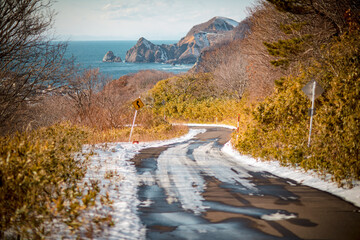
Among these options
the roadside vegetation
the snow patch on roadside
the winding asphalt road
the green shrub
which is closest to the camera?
the winding asphalt road

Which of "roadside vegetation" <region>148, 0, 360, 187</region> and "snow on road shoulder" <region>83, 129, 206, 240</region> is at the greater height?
"roadside vegetation" <region>148, 0, 360, 187</region>

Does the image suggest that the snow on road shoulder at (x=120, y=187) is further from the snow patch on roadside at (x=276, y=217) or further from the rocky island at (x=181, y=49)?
the rocky island at (x=181, y=49)

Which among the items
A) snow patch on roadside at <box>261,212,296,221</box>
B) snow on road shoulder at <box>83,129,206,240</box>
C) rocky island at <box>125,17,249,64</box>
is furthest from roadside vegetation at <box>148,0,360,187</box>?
rocky island at <box>125,17,249,64</box>

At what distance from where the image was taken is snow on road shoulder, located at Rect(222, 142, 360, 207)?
20.4ft

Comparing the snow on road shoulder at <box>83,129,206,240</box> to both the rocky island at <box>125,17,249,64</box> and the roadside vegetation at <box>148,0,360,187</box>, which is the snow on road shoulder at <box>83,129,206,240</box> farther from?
the rocky island at <box>125,17,249,64</box>

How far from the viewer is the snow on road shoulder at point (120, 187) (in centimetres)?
444

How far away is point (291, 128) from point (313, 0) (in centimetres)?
626

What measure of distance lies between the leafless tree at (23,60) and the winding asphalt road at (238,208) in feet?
15.9

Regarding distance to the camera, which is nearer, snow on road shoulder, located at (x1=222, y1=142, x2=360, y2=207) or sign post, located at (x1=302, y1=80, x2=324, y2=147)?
snow on road shoulder, located at (x1=222, y1=142, x2=360, y2=207)

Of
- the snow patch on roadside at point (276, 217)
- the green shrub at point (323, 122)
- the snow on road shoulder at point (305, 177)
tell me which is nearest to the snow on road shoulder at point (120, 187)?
the snow patch on roadside at point (276, 217)

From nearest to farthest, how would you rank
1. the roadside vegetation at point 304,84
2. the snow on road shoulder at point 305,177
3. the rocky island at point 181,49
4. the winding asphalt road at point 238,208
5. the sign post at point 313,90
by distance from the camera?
the winding asphalt road at point 238,208
the snow on road shoulder at point 305,177
the roadside vegetation at point 304,84
the sign post at point 313,90
the rocky island at point 181,49

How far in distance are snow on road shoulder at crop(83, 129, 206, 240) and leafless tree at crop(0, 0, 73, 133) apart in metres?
3.15

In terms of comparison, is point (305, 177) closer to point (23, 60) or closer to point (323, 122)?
point (323, 122)

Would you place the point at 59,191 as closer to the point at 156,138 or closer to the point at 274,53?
the point at 274,53
